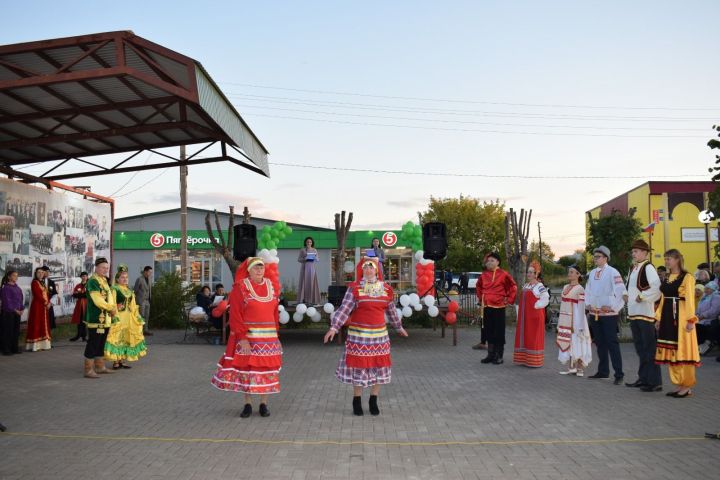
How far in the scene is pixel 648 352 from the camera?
855cm

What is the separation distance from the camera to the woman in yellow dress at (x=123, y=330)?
10289 mm

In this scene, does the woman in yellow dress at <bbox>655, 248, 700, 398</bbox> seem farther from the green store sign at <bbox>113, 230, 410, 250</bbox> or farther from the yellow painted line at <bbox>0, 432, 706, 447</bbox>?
the green store sign at <bbox>113, 230, 410, 250</bbox>

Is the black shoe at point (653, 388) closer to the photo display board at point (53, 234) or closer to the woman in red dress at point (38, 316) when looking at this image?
the woman in red dress at point (38, 316)

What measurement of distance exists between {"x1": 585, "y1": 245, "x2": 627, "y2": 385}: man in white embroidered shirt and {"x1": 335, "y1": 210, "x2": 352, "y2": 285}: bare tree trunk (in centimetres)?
787

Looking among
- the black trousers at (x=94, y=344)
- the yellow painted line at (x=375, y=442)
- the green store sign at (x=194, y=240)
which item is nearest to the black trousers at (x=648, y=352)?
the yellow painted line at (x=375, y=442)

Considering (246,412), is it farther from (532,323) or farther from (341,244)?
(341,244)

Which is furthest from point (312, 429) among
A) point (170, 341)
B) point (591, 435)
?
point (170, 341)

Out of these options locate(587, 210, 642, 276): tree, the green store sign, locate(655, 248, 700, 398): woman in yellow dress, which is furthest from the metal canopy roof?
the green store sign

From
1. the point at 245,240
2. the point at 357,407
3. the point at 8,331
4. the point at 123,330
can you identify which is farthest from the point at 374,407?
the point at 8,331

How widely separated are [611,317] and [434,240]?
627 centimetres

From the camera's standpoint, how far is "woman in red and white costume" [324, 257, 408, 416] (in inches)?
276

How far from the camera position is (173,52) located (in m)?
9.43

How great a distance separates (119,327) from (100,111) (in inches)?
178

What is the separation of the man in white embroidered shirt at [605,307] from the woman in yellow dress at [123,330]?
739cm
